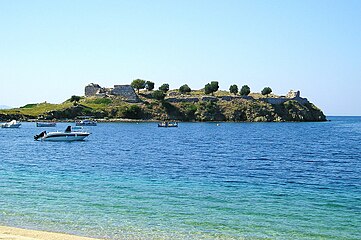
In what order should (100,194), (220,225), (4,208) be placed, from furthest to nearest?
(100,194) < (4,208) < (220,225)

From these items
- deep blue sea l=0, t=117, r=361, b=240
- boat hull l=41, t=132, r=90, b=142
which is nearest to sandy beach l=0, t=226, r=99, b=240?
deep blue sea l=0, t=117, r=361, b=240

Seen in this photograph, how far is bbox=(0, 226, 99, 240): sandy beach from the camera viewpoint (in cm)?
1608

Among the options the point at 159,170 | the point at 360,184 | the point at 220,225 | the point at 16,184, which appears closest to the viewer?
the point at 220,225

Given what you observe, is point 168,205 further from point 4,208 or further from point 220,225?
point 4,208

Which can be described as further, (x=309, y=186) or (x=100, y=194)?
(x=309, y=186)

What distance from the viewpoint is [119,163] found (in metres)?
47.0

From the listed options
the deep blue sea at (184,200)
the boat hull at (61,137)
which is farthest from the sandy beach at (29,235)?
the boat hull at (61,137)

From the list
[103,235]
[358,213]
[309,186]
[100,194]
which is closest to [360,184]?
[309,186]

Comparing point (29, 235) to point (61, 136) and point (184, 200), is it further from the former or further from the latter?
point (61, 136)

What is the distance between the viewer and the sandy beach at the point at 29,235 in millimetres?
16078

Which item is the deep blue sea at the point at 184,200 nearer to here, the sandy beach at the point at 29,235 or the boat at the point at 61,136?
the sandy beach at the point at 29,235

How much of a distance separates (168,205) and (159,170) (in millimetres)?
16125

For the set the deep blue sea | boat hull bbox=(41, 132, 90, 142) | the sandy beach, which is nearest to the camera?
the sandy beach

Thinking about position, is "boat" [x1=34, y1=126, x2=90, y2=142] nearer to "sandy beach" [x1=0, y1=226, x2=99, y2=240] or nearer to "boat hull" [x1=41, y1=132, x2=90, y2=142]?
"boat hull" [x1=41, y1=132, x2=90, y2=142]
